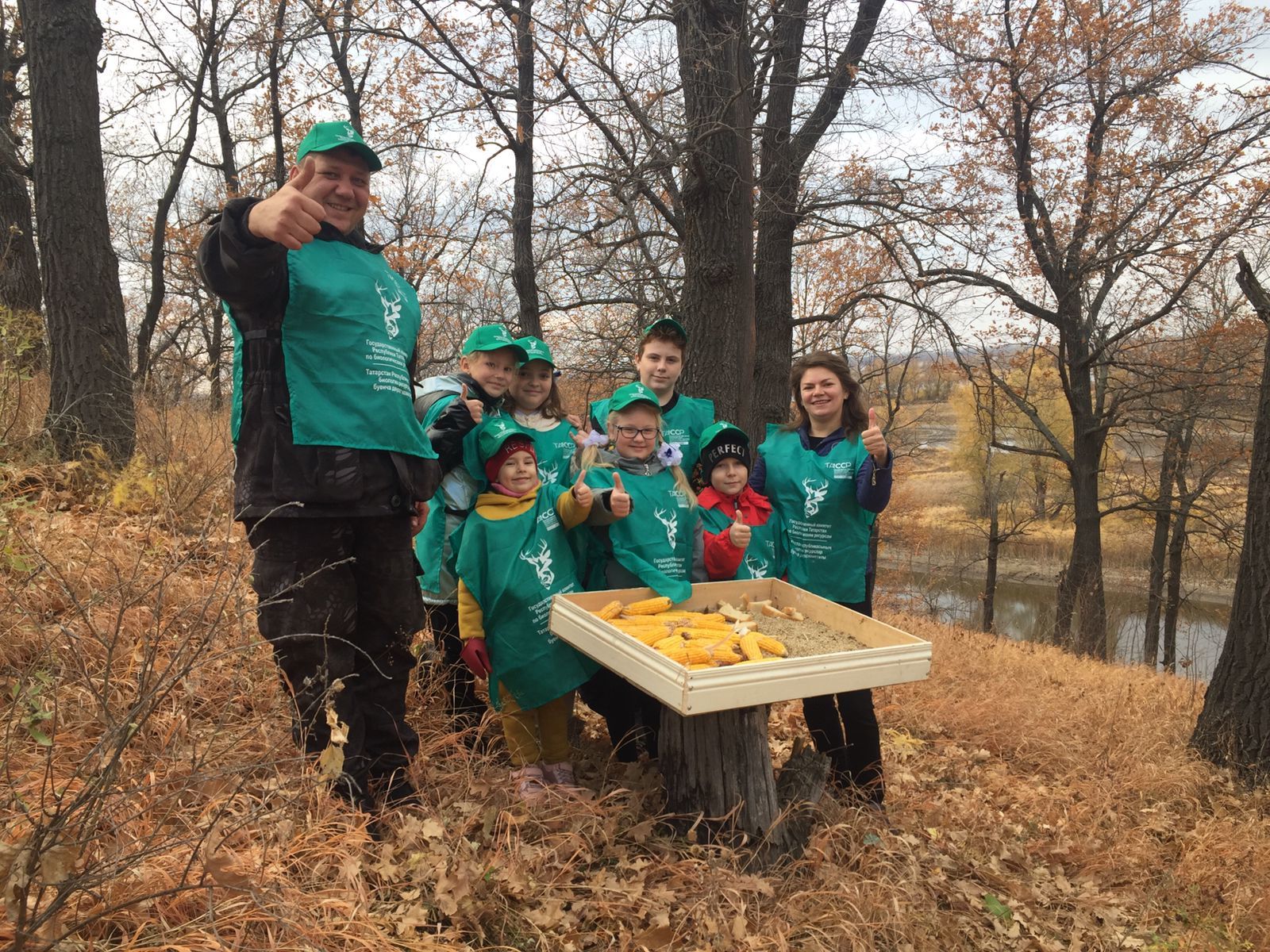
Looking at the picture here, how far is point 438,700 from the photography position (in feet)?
13.3

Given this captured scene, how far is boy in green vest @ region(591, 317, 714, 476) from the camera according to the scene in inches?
152

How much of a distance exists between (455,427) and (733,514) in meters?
1.35

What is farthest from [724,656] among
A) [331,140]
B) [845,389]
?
[331,140]

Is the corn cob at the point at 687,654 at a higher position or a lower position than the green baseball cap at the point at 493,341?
lower

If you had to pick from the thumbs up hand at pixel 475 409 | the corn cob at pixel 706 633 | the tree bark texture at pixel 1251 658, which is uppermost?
the thumbs up hand at pixel 475 409

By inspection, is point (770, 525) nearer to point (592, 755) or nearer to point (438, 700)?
point (592, 755)

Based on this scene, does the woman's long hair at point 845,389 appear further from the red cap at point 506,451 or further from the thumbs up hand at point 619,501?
the red cap at point 506,451

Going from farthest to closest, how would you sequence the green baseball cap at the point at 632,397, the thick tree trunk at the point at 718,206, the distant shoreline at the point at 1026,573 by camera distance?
the distant shoreline at the point at 1026,573 < the thick tree trunk at the point at 718,206 < the green baseball cap at the point at 632,397

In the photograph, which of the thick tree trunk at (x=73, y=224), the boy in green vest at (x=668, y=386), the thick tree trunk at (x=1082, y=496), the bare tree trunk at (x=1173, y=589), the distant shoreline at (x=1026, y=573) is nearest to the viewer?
the boy in green vest at (x=668, y=386)

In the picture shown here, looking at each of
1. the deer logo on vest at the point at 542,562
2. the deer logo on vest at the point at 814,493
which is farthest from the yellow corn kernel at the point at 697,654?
the deer logo on vest at the point at 814,493

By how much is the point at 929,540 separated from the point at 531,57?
976 inches

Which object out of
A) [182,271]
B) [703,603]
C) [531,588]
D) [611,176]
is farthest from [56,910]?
[182,271]

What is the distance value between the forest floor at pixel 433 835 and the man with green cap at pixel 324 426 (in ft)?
0.73

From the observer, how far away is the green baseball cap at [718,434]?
3648mm
